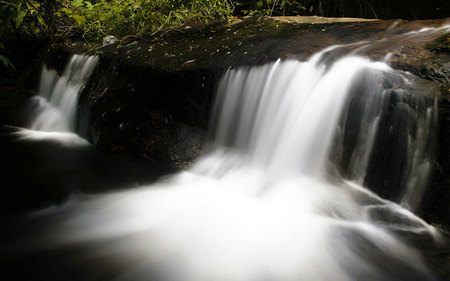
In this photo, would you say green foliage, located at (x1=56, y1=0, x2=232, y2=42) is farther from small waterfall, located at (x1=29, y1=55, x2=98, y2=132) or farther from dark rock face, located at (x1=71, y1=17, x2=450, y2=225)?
dark rock face, located at (x1=71, y1=17, x2=450, y2=225)

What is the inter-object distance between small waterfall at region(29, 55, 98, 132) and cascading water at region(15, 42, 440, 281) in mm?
2499

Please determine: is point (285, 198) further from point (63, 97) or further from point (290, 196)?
point (63, 97)

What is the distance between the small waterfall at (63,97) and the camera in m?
4.62

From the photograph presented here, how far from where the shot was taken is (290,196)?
2.62 metres

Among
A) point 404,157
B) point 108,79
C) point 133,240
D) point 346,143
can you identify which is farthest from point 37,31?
point 404,157

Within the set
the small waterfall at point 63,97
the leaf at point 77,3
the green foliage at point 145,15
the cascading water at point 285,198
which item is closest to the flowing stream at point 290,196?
the cascading water at point 285,198

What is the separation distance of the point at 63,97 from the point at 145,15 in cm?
220

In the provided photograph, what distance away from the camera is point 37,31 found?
731 cm

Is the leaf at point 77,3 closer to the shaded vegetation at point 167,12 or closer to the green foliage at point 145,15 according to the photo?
the shaded vegetation at point 167,12

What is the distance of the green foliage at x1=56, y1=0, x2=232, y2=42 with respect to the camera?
561 centimetres

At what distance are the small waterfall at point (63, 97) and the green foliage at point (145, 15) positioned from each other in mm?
972

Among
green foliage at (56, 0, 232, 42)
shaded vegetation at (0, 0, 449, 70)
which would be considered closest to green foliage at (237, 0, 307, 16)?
shaded vegetation at (0, 0, 449, 70)

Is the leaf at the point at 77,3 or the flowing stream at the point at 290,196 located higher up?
the leaf at the point at 77,3

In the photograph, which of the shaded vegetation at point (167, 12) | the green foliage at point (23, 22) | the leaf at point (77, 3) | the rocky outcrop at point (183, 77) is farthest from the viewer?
the leaf at point (77, 3)
